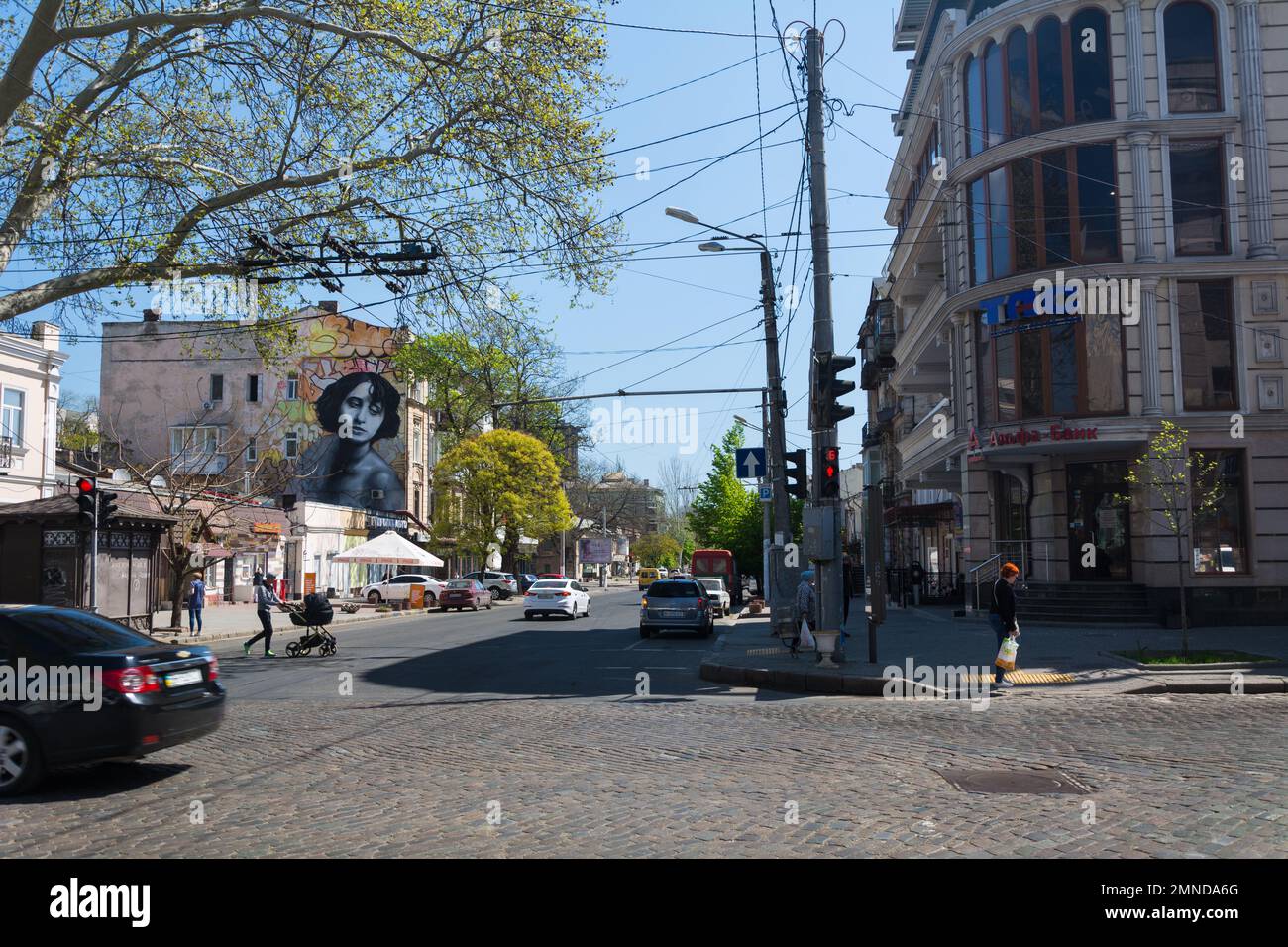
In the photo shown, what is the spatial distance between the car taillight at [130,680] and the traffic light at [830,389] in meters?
10.8

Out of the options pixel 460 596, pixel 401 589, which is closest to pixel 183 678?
pixel 460 596

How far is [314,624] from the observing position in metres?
20.1

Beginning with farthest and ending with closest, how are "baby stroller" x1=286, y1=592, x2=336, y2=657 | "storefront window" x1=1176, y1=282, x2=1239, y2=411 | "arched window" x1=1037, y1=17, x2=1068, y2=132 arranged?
"arched window" x1=1037, y1=17, x2=1068, y2=132 → "storefront window" x1=1176, y1=282, x2=1239, y2=411 → "baby stroller" x1=286, y1=592, x2=336, y2=657

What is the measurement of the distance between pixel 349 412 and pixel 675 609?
39534mm

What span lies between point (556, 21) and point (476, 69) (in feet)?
4.71

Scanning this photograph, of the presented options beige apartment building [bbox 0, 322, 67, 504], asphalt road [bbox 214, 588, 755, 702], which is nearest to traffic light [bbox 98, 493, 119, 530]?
asphalt road [bbox 214, 588, 755, 702]

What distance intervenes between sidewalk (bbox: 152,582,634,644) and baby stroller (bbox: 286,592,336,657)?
4.13 metres

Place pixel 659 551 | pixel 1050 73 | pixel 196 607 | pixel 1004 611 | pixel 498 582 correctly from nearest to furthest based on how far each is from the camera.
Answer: pixel 1004 611 → pixel 1050 73 → pixel 196 607 → pixel 498 582 → pixel 659 551

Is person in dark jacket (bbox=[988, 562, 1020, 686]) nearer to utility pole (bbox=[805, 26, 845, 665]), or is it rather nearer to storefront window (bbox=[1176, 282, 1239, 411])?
utility pole (bbox=[805, 26, 845, 665])

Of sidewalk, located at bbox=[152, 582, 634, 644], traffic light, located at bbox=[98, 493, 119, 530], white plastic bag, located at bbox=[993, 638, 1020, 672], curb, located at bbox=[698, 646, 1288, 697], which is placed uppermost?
traffic light, located at bbox=[98, 493, 119, 530]

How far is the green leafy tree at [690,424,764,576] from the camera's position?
54.5m

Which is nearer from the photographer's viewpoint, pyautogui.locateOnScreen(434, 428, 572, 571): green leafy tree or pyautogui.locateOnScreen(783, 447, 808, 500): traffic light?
pyautogui.locateOnScreen(783, 447, 808, 500): traffic light

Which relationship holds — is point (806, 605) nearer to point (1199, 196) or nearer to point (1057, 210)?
point (1057, 210)
